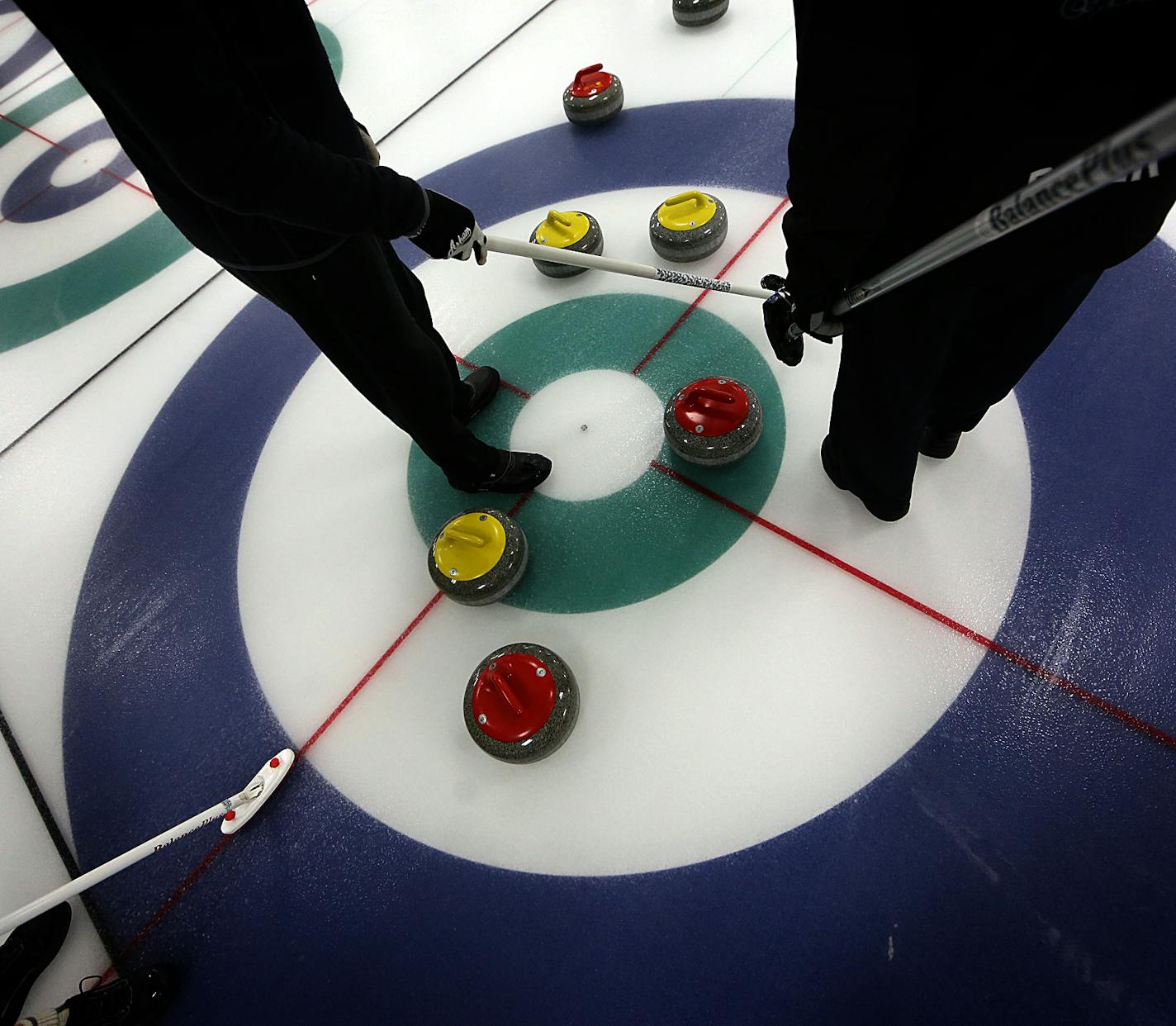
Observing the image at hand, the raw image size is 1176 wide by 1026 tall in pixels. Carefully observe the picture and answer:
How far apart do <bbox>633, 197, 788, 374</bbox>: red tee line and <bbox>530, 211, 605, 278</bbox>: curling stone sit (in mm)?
386

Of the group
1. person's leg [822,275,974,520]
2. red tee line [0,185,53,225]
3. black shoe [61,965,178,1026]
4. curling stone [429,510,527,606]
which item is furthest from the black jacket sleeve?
red tee line [0,185,53,225]

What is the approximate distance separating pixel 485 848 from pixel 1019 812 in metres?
1.10

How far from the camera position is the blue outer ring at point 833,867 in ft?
4.33

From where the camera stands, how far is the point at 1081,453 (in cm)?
179

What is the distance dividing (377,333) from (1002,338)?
120cm

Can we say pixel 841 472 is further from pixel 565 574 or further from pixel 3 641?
pixel 3 641

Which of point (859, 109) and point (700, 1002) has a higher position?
point (859, 109)

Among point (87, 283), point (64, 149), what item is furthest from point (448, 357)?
point (64, 149)

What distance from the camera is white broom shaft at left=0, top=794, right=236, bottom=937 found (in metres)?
1.40

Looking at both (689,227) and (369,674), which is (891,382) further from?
(369,674)

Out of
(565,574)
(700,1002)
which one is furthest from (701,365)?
(700,1002)

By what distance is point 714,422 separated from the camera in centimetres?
187

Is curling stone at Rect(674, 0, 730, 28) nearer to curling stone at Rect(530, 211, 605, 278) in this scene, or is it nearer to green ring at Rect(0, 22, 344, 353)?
curling stone at Rect(530, 211, 605, 278)

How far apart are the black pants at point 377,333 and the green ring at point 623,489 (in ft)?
0.98
